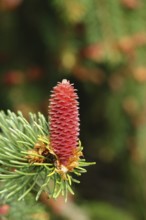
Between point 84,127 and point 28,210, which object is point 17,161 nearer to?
point 28,210

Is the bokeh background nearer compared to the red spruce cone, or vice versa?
the red spruce cone

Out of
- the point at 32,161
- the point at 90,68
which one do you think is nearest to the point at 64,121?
the point at 32,161

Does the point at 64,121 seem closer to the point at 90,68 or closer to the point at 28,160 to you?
the point at 28,160

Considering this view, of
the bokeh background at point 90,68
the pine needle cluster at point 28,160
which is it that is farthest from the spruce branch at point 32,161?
the bokeh background at point 90,68

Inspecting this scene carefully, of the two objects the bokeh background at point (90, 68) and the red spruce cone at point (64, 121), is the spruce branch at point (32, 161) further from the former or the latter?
the bokeh background at point (90, 68)

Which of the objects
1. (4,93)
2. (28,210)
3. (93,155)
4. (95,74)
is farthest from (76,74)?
(28,210)

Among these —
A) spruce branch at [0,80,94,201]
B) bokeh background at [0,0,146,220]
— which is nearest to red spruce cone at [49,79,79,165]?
spruce branch at [0,80,94,201]

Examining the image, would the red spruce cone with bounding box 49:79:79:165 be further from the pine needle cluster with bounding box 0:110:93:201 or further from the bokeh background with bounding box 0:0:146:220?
the bokeh background with bounding box 0:0:146:220
